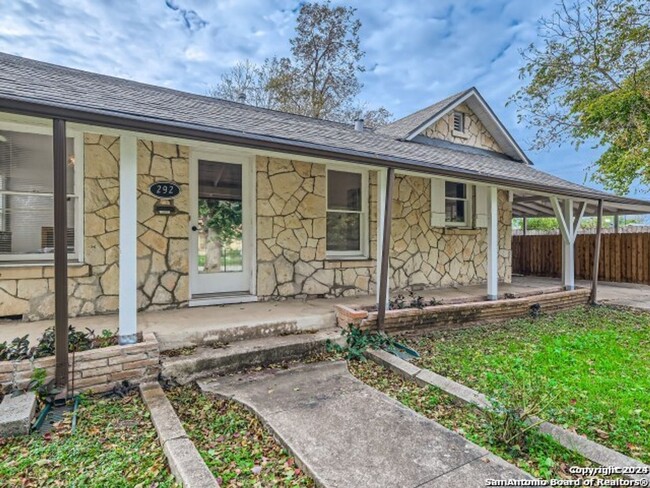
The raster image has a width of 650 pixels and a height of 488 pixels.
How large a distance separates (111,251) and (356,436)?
13.2 feet

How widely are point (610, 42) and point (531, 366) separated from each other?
12.1m

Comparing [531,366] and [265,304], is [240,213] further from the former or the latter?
[531,366]

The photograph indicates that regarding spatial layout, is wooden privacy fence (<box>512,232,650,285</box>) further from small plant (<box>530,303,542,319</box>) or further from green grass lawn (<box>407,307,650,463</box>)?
small plant (<box>530,303,542,319</box>)

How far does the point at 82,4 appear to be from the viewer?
318 inches

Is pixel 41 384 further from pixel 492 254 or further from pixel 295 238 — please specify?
pixel 492 254

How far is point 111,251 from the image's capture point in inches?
188

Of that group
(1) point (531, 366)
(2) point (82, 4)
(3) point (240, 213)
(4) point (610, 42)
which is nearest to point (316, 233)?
(3) point (240, 213)

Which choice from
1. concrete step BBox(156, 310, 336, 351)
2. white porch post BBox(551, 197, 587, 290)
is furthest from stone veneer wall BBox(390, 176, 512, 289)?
concrete step BBox(156, 310, 336, 351)

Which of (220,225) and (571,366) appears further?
(220,225)

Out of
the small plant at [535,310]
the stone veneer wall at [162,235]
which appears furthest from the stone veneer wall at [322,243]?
the small plant at [535,310]

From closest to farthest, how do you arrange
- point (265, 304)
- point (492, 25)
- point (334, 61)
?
point (265, 304) < point (334, 61) < point (492, 25)

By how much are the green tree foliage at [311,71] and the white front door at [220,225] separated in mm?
10319

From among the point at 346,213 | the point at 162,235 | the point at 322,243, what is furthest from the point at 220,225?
the point at 346,213

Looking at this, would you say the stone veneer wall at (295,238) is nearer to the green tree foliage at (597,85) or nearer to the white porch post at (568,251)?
the white porch post at (568,251)
